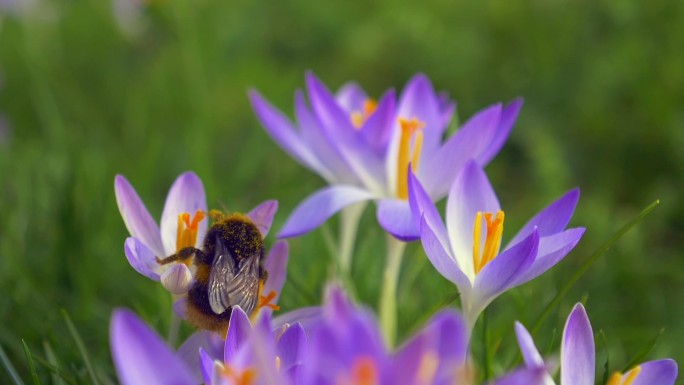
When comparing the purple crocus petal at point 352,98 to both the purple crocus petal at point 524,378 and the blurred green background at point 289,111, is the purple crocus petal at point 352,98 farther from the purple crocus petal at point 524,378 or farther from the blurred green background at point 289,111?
the purple crocus petal at point 524,378

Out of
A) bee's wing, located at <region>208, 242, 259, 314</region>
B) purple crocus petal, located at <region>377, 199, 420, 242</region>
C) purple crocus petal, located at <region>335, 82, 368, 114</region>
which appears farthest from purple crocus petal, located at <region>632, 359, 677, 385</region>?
purple crocus petal, located at <region>335, 82, 368, 114</region>

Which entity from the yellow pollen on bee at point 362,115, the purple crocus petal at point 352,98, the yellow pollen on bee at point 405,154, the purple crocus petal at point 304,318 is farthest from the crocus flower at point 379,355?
the purple crocus petal at point 352,98

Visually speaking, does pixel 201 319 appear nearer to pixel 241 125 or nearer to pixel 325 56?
pixel 241 125

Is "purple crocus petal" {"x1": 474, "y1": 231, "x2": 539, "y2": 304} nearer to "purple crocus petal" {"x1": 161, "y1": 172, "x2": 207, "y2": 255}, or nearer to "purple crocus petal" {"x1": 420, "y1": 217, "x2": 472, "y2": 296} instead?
"purple crocus petal" {"x1": 420, "y1": 217, "x2": 472, "y2": 296}

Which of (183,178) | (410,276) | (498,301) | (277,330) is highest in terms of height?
(183,178)

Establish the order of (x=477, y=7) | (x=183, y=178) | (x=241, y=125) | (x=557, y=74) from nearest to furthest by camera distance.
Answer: (x=183, y=178) < (x=241, y=125) < (x=557, y=74) < (x=477, y=7)

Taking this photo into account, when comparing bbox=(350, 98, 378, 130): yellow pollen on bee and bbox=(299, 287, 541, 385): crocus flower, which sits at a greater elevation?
bbox=(350, 98, 378, 130): yellow pollen on bee

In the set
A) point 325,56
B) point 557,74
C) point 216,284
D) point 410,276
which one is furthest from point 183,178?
point 325,56
